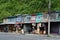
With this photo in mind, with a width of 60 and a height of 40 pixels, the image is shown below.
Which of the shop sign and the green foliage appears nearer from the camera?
the shop sign

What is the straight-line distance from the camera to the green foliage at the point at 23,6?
57.2 meters

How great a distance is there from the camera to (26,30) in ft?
164

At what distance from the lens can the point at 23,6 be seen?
62625 mm

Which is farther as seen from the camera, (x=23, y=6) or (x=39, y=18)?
(x=23, y=6)

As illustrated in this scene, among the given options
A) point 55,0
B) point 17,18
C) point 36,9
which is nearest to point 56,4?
point 55,0

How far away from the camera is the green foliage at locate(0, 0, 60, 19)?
2254 inches

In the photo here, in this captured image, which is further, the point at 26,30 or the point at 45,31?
the point at 26,30

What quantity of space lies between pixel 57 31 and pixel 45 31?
2317 millimetres

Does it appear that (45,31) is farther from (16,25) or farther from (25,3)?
(25,3)

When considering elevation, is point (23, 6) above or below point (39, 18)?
above

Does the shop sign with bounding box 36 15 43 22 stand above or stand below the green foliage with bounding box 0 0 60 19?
below

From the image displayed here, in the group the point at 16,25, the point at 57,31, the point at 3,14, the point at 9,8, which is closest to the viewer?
the point at 57,31

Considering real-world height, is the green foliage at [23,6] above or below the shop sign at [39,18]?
above

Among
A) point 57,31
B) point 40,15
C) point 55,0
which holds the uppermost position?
point 55,0
